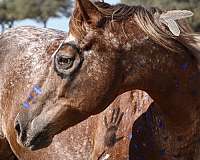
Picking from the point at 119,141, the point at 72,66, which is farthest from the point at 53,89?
the point at 119,141

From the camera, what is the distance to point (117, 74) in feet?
9.16

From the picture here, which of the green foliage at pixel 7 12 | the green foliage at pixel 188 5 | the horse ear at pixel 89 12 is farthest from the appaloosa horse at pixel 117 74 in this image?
the green foliage at pixel 7 12

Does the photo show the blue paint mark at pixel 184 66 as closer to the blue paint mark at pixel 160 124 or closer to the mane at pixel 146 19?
the mane at pixel 146 19

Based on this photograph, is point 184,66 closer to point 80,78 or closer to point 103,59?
point 103,59

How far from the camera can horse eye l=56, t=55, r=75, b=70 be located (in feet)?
9.25

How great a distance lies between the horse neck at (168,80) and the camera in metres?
2.83

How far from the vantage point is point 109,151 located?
333cm

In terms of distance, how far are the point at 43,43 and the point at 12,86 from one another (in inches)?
16.9

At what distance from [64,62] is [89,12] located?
289 millimetres

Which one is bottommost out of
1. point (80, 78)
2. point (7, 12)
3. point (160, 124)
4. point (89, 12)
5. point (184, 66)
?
point (7, 12)

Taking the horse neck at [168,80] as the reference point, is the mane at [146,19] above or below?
above

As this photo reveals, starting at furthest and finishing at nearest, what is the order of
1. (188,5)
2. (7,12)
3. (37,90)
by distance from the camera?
1. (7,12)
2. (188,5)
3. (37,90)

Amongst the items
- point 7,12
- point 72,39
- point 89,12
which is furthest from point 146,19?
point 7,12

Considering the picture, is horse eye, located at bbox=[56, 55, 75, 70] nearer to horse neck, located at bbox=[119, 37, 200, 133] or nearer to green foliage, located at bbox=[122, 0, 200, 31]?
horse neck, located at bbox=[119, 37, 200, 133]
